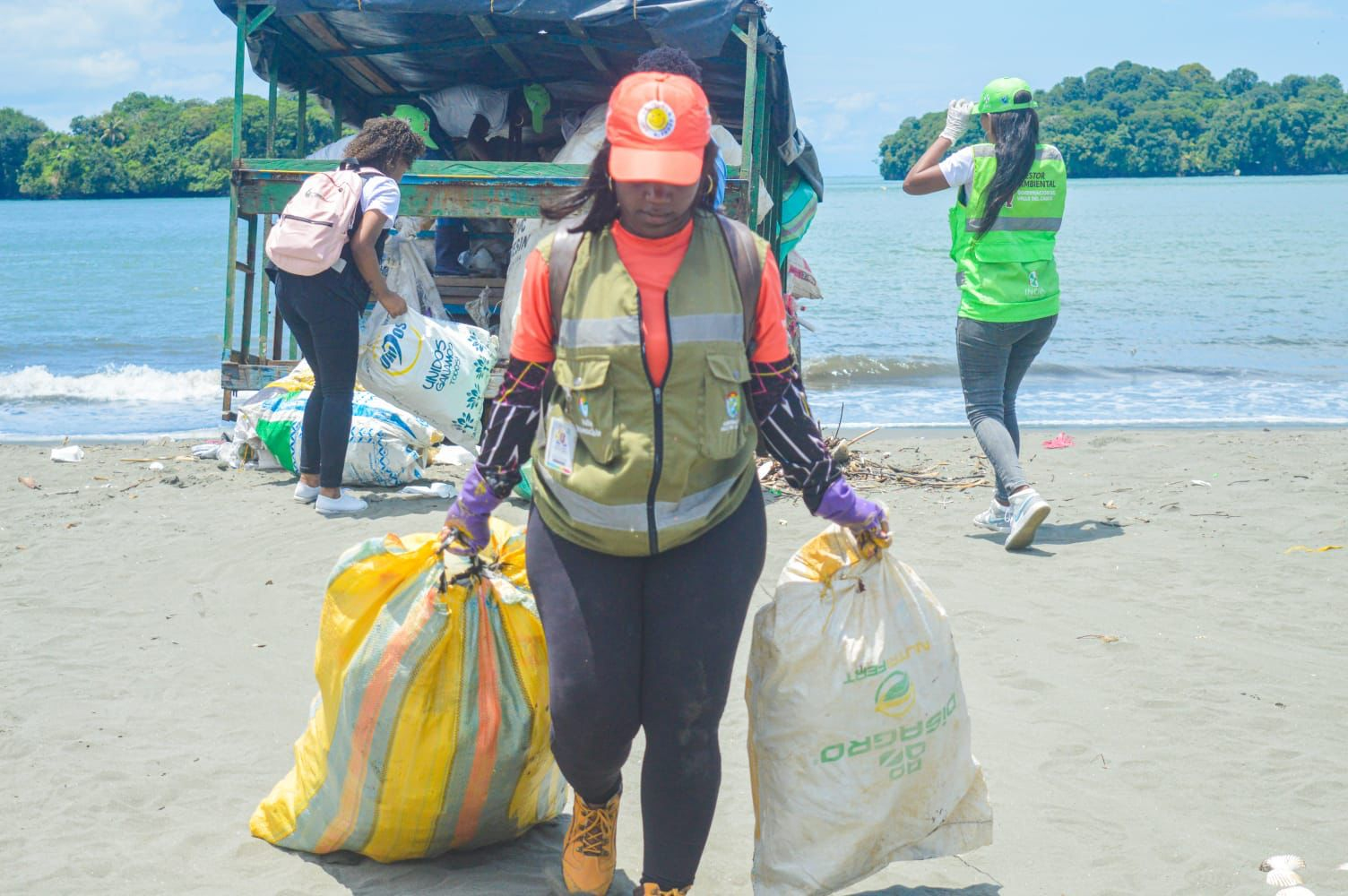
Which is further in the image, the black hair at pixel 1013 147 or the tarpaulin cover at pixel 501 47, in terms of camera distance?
the tarpaulin cover at pixel 501 47

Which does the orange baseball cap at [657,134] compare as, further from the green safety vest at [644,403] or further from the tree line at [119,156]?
the tree line at [119,156]

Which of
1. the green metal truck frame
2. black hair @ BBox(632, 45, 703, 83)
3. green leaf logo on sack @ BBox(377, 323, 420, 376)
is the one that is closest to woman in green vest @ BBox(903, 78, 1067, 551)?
the green metal truck frame

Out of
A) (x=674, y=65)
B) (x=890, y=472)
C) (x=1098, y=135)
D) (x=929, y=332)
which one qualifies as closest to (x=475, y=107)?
(x=890, y=472)

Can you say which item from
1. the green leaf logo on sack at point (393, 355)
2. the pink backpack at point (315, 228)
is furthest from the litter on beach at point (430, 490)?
the pink backpack at point (315, 228)

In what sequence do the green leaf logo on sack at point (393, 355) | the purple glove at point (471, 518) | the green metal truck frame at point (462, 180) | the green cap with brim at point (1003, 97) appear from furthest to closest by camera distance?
the green metal truck frame at point (462, 180)
the green leaf logo on sack at point (393, 355)
the green cap with brim at point (1003, 97)
the purple glove at point (471, 518)

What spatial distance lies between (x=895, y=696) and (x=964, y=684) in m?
1.55

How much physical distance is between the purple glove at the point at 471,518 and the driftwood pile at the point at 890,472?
401 centimetres

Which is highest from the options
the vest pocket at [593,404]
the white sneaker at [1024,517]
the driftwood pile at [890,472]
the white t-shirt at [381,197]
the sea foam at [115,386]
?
the white t-shirt at [381,197]

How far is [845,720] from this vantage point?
2.51 metres

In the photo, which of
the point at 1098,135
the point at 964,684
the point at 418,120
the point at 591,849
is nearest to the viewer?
the point at 591,849

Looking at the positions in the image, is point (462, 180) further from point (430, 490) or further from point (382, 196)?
point (430, 490)

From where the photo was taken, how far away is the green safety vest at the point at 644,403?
7.30 ft

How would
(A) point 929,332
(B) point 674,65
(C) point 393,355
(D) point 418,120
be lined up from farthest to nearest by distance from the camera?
(A) point 929,332, (D) point 418,120, (C) point 393,355, (B) point 674,65

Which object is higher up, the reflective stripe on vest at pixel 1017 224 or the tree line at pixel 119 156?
the tree line at pixel 119 156
